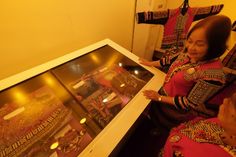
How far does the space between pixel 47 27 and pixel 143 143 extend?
114cm

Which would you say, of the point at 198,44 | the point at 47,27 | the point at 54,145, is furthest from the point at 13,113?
the point at 198,44

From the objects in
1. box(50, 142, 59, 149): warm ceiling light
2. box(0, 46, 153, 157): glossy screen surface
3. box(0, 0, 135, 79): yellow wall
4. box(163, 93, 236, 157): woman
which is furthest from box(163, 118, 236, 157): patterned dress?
box(0, 0, 135, 79): yellow wall

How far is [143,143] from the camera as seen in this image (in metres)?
1.33

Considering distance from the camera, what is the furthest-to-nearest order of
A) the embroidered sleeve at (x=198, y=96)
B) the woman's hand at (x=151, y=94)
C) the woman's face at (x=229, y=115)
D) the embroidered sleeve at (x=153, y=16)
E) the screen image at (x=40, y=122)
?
the embroidered sleeve at (x=153, y=16) < the woman's hand at (x=151, y=94) < the embroidered sleeve at (x=198, y=96) < the screen image at (x=40, y=122) < the woman's face at (x=229, y=115)

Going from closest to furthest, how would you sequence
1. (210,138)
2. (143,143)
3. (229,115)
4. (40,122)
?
1. (229,115)
2. (210,138)
3. (40,122)
4. (143,143)

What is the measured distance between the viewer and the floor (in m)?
1.26

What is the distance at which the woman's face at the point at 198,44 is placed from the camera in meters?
Answer: 0.71

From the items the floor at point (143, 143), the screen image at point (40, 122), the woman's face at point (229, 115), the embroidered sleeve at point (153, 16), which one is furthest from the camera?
the floor at point (143, 143)

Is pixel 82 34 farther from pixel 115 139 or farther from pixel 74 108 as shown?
pixel 115 139

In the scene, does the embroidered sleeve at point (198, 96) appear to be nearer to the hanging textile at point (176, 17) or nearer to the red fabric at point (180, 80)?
the red fabric at point (180, 80)

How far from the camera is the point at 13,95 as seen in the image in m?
0.76

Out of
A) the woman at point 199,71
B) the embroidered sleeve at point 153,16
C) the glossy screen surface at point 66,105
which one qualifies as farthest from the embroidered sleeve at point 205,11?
the glossy screen surface at point 66,105

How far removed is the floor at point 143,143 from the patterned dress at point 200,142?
537 mm

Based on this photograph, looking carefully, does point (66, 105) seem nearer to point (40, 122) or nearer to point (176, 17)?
point (40, 122)
